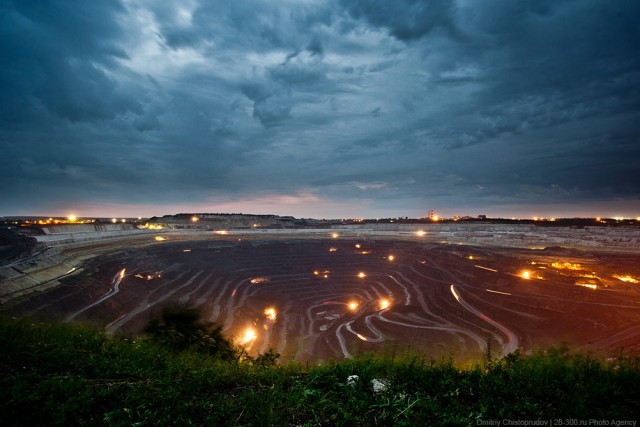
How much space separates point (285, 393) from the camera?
22.6ft

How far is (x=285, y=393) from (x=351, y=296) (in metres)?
29.4

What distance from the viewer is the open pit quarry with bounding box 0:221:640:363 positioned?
22916 millimetres

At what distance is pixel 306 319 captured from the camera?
28703mm

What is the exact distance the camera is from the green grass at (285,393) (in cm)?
571

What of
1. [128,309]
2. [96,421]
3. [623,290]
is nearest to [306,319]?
[128,309]

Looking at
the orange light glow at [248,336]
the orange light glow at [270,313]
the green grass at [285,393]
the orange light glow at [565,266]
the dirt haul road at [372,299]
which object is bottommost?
the orange light glow at [248,336]

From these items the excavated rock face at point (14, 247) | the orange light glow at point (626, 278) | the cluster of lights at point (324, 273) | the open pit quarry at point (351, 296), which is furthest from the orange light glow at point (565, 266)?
the excavated rock face at point (14, 247)

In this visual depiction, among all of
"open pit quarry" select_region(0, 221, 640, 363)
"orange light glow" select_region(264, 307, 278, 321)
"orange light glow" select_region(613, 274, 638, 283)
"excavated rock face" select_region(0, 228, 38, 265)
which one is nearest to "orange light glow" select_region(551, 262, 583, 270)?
"open pit quarry" select_region(0, 221, 640, 363)

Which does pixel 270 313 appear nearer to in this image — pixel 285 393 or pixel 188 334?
pixel 188 334

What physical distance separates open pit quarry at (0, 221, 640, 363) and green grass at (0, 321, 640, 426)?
9979 millimetres

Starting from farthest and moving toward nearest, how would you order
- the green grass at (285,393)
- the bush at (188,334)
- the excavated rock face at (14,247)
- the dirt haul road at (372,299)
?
the excavated rock face at (14,247) < the dirt haul road at (372,299) < the bush at (188,334) < the green grass at (285,393)

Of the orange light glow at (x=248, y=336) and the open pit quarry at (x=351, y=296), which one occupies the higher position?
the open pit quarry at (x=351, y=296)

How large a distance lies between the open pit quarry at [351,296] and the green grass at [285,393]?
998 cm

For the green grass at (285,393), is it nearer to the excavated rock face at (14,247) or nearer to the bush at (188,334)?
the bush at (188,334)
